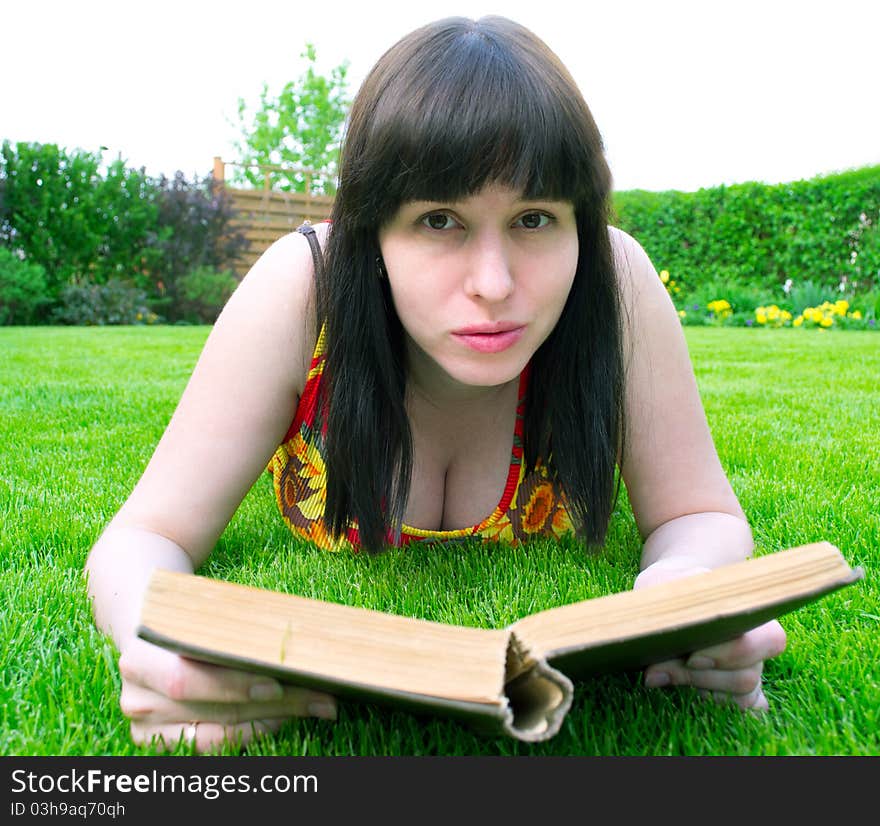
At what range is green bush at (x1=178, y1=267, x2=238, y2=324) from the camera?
13.9 meters

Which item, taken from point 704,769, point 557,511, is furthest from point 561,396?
point 704,769

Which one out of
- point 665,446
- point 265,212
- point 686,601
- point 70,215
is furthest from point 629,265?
point 265,212

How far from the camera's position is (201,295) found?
1393 cm

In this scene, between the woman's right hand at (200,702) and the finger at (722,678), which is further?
the finger at (722,678)

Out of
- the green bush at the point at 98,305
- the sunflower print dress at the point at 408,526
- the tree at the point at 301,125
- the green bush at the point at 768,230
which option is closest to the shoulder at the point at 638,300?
the sunflower print dress at the point at 408,526

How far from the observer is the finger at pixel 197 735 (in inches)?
44.4

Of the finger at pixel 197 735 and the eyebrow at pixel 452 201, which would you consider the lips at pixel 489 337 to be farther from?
the finger at pixel 197 735

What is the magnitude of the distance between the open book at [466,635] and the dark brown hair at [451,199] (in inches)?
27.9

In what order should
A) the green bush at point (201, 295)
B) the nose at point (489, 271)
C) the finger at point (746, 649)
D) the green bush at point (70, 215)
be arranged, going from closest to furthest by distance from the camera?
the finger at point (746, 649)
the nose at point (489, 271)
the green bush at point (70, 215)
the green bush at point (201, 295)

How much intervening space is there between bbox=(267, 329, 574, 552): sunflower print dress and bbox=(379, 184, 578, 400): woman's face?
471mm

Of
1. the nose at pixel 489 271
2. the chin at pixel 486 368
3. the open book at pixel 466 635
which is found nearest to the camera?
the open book at pixel 466 635

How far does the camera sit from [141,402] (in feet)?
14.6

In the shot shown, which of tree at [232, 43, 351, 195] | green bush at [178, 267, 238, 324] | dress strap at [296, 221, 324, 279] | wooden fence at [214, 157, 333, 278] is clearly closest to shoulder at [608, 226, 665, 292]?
dress strap at [296, 221, 324, 279]

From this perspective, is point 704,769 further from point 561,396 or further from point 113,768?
point 561,396
